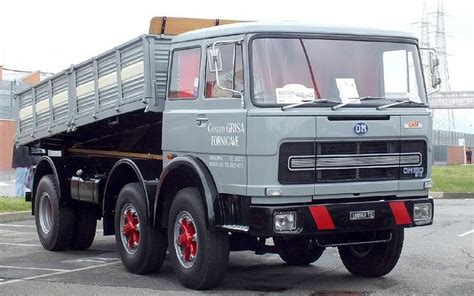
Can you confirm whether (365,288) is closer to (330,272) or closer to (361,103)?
(330,272)

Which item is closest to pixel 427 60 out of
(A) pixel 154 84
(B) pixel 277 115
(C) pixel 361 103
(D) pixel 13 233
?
(C) pixel 361 103

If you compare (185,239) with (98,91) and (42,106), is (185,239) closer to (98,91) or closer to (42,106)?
Result: (98,91)

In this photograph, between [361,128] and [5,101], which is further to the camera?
[5,101]

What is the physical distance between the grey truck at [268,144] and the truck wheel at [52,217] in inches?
79.4

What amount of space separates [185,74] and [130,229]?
198 cm

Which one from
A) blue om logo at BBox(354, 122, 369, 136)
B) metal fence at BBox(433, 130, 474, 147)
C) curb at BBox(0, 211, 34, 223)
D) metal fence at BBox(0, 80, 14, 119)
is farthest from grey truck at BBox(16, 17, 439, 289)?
metal fence at BBox(433, 130, 474, 147)

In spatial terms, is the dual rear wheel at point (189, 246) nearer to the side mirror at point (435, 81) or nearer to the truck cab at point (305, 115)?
the truck cab at point (305, 115)

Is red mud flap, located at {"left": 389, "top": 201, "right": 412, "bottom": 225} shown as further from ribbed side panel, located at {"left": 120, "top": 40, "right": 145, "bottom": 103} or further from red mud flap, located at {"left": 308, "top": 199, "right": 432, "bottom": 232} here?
ribbed side panel, located at {"left": 120, "top": 40, "right": 145, "bottom": 103}

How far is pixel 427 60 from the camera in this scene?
9375 millimetres

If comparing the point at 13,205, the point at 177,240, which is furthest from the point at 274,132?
the point at 13,205

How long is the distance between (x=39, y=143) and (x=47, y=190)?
0.98m

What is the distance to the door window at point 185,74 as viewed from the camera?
9.09 metres

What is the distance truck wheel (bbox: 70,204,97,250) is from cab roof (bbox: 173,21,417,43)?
3.91 meters

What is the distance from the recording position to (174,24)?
32.8 feet
